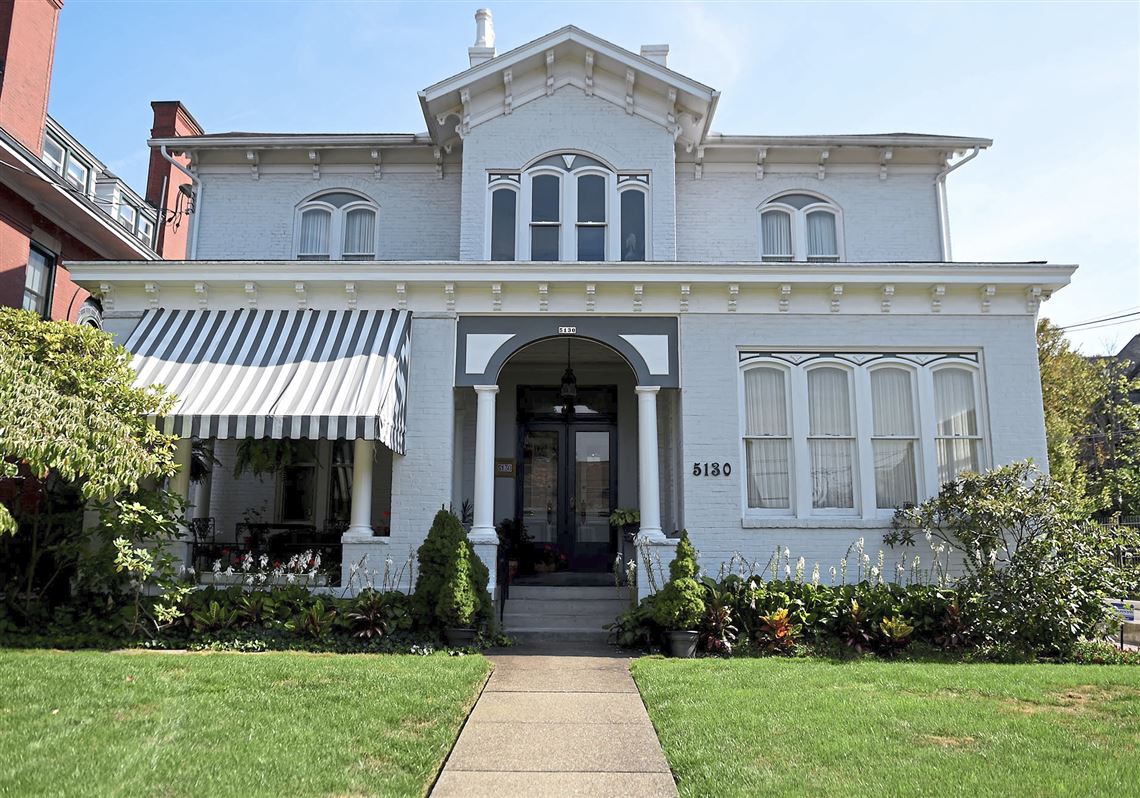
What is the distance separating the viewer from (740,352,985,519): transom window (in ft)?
40.4

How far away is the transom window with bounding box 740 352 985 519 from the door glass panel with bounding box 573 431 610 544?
424cm

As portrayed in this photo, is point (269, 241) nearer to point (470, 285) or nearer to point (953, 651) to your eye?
point (470, 285)

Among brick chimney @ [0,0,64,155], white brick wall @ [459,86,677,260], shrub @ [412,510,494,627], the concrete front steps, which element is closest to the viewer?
shrub @ [412,510,494,627]

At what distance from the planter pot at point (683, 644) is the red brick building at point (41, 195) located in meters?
12.0

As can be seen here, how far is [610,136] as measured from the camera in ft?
46.5

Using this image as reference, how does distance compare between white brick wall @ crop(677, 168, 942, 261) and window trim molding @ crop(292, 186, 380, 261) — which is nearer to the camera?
white brick wall @ crop(677, 168, 942, 261)

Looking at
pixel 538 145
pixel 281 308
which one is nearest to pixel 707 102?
pixel 538 145

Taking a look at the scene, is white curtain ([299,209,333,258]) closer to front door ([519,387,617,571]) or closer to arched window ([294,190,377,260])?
arched window ([294,190,377,260])

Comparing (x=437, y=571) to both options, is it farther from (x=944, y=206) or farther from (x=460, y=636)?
(x=944, y=206)

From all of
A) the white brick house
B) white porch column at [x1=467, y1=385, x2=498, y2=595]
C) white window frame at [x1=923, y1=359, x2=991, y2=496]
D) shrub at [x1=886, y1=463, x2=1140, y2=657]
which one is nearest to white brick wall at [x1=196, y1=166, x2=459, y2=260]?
the white brick house

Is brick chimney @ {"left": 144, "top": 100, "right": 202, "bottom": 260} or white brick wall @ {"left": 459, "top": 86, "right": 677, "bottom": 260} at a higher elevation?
brick chimney @ {"left": 144, "top": 100, "right": 202, "bottom": 260}

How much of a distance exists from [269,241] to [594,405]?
6888mm

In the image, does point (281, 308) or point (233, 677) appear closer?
point (233, 677)

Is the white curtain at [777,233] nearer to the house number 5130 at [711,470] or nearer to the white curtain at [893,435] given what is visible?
the white curtain at [893,435]
